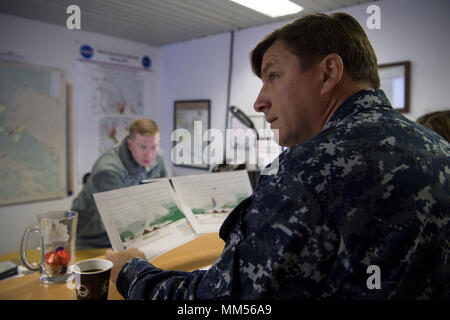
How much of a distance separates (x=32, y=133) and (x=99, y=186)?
1.44 m

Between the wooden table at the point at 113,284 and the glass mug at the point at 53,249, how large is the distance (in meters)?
0.04

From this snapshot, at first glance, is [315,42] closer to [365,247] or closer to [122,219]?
[365,247]

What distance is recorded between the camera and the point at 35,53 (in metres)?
3.13

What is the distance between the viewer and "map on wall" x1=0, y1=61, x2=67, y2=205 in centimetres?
297

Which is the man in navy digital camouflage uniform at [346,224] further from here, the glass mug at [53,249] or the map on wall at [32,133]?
the map on wall at [32,133]

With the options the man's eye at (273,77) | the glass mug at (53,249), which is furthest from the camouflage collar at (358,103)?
the glass mug at (53,249)

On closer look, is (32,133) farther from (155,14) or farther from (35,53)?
(155,14)

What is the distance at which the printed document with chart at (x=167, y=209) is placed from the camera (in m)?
1.02

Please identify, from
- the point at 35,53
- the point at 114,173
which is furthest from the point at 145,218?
the point at 35,53

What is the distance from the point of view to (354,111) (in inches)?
28.1
